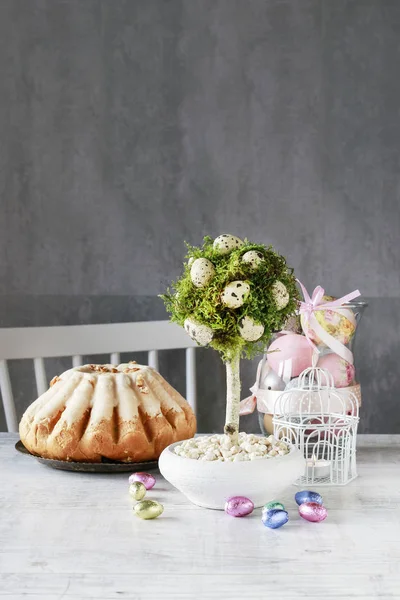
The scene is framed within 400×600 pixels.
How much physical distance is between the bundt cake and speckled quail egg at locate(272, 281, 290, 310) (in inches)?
11.3

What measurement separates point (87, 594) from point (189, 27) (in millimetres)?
1803

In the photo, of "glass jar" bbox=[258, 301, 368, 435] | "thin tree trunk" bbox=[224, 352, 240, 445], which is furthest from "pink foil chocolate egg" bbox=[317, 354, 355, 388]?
"thin tree trunk" bbox=[224, 352, 240, 445]

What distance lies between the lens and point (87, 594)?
0.68 m

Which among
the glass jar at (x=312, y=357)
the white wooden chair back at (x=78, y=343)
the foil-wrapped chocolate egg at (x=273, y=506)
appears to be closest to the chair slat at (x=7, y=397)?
the white wooden chair back at (x=78, y=343)

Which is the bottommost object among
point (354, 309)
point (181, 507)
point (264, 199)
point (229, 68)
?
point (181, 507)

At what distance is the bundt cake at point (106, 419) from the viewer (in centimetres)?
108

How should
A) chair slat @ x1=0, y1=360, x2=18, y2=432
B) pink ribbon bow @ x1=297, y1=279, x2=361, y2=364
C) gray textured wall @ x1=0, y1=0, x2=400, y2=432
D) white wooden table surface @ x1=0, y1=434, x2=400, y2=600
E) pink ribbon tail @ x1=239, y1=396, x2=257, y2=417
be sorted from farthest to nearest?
gray textured wall @ x1=0, y1=0, x2=400, y2=432 < chair slat @ x1=0, y1=360, x2=18, y2=432 < pink ribbon tail @ x1=239, y1=396, x2=257, y2=417 < pink ribbon bow @ x1=297, y1=279, x2=361, y2=364 < white wooden table surface @ x1=0, y1=434, x2=400, y2=600

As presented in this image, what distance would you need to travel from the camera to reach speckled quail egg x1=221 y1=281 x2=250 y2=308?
0.91 meters

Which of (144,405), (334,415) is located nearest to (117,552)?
(144,405)

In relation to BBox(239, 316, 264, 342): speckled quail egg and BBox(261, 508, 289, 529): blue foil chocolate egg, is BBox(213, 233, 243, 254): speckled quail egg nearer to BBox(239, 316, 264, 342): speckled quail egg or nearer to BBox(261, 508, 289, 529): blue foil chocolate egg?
BBox(239, 316, 264, 342): speckled quail egg

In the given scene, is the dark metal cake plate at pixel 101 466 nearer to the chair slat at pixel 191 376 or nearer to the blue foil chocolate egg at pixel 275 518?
the blue foil chocolate egg at pixel 275 518

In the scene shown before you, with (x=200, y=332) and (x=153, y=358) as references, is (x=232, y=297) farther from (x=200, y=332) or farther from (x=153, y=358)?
(x=153, y=358)

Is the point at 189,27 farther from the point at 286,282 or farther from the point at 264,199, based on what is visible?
the point at 286,282

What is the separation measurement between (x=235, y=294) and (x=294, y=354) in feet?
1.05
